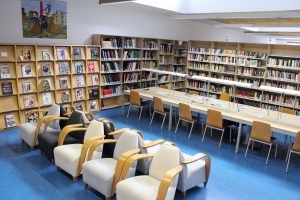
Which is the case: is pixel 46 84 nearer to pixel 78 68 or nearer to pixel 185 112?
pixel 78 68

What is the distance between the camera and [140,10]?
8602 millimetres

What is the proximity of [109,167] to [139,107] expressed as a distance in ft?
12.9

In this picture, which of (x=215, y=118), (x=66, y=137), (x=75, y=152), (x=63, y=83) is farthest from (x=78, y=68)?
(x=215, y=118)

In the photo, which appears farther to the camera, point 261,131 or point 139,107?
point 139,107

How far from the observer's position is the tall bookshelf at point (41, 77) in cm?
570

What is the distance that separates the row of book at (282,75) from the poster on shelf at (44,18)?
608 cm

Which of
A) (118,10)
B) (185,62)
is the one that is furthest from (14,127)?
(185,62)

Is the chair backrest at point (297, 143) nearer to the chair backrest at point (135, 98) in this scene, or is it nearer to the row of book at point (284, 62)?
the row of book at point (284, 62)

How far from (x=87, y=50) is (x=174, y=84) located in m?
4.04

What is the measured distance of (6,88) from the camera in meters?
5.65

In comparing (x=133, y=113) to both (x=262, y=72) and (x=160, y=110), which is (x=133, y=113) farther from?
(x=262, y=72)

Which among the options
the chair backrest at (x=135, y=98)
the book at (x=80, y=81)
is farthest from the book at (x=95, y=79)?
the chair backrest at (x=135, y=98)

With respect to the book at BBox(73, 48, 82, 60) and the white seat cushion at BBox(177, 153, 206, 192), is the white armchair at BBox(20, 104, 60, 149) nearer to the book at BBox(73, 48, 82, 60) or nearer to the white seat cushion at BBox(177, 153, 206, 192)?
the book at BBox(73, 48, 82, 60)

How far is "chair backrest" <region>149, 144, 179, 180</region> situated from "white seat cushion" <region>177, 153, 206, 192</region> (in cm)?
17
